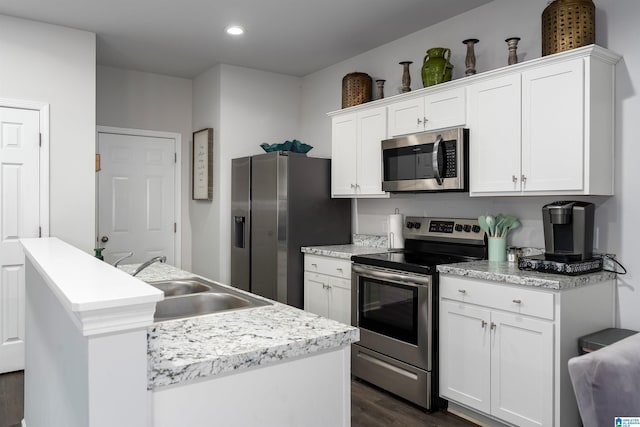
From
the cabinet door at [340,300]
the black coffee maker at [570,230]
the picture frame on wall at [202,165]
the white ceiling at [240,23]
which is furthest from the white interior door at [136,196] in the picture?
the black coffee maker at [570,230]

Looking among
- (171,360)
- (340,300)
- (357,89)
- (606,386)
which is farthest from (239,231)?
(606,386)

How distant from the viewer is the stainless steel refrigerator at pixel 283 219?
13.0 ft

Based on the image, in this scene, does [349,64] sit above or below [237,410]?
above

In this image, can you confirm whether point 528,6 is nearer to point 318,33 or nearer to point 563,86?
point 563,86

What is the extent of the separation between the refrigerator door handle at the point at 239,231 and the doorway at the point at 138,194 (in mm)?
989

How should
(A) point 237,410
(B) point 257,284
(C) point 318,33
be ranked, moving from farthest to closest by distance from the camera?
1. (B) point 257,284
2. (C) point 318,33
3. (A) point 237,410

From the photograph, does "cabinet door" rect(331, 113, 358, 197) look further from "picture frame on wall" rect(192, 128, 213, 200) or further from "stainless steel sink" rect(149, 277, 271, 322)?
"stainless steel sink" rect(149, 277, 271, 322)

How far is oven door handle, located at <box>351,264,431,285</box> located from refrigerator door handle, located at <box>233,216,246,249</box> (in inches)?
57.7

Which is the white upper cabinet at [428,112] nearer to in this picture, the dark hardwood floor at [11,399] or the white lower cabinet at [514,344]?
the white lower cabinet at [514,344]

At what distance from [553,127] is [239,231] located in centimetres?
294

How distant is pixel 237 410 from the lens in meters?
1.20

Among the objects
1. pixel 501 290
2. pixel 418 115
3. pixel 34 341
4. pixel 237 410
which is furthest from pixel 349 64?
pixel 237 410

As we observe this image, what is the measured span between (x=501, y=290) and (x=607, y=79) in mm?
1274

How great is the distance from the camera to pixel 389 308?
10.2ft
